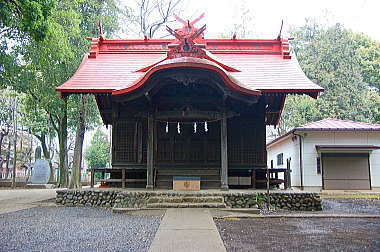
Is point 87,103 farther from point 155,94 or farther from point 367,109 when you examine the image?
point 367,109

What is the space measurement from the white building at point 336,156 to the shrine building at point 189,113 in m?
5.32

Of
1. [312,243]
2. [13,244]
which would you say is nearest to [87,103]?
[13,244]

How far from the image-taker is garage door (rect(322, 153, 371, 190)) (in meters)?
17.9

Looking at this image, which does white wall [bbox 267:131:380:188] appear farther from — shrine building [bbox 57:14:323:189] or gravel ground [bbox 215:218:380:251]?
gravel ground [bbox 215:218:380:251]

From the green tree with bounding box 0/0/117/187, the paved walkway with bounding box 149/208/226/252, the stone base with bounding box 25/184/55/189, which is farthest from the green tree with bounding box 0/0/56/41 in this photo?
the stone base with bounding box 25/184/55/189

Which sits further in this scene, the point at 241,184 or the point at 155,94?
the point at 241,184

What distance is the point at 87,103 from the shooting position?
1819cm

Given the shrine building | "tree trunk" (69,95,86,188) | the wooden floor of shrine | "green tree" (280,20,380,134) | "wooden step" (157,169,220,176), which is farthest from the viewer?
"green tree" (280,20,380,134)

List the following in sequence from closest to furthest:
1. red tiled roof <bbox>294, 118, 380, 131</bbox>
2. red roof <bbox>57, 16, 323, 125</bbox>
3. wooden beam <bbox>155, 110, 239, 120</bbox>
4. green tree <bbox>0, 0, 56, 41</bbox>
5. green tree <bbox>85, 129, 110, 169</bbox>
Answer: green tree <bbox>0, 0, 56, 41</bbox> → red roof <bbox>57, 16, 323, 125</bbox> → wooden beam <bbox>155, 110, 239, 120</bbox> → red tiled roof <bbox>294, 118, 380, 131</bbox> → green tree <bbox>85, 129, 110, 169</bbox>

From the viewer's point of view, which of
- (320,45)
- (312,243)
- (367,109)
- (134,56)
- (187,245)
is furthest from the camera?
(320,45)

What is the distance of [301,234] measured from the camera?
20.0ft

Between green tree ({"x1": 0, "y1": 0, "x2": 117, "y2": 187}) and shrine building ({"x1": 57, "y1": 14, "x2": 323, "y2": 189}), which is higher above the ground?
green tree ({"x1": 0, "y1": 0, "x2": 117, "y2": 187})

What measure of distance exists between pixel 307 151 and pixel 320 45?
13380 mm

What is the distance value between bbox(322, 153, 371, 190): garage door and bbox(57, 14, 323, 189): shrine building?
7199 millimetres
